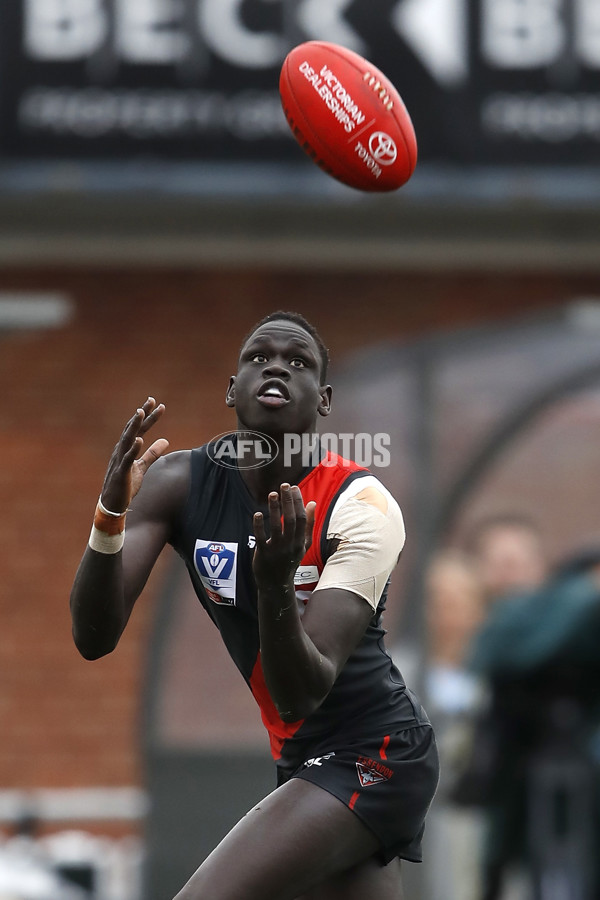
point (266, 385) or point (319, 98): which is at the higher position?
point (319, 98)

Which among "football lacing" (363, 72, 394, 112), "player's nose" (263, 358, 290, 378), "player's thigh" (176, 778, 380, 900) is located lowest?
"player's thigh" (176, 778, 380, 900)

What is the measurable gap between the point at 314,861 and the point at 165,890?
199 inches

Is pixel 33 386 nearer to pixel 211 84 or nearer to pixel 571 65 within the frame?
pixel 211 84

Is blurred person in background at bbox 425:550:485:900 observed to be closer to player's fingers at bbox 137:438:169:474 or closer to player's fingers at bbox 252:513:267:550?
player's fingers at bbox 137:438:169:474

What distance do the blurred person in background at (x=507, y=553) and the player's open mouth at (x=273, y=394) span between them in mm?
4329

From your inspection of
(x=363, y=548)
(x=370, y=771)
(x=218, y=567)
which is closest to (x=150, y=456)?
(x=218, y=567)

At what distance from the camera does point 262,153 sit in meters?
8.55

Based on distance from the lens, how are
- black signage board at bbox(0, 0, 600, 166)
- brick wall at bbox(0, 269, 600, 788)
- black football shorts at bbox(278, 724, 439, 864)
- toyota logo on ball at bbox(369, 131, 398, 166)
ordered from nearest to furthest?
black football shorts at bbox(278, 724, 439, 864) < toyota logo on ball at bbox(369, 131, 398, 166) < black signage board at bbox(0, 0, 600, 166) < brick wall at bbox(0, 269, 600, 788)

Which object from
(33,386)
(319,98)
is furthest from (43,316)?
(319,98)

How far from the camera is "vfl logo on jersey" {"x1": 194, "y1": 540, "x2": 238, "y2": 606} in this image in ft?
13.2

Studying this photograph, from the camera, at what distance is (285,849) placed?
3881 mm

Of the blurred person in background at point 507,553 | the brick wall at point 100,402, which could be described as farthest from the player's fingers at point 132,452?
the brick wall at point 100,402

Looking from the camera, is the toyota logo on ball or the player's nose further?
the toyota logo on ball

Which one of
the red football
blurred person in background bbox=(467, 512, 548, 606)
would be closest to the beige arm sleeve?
the red football
